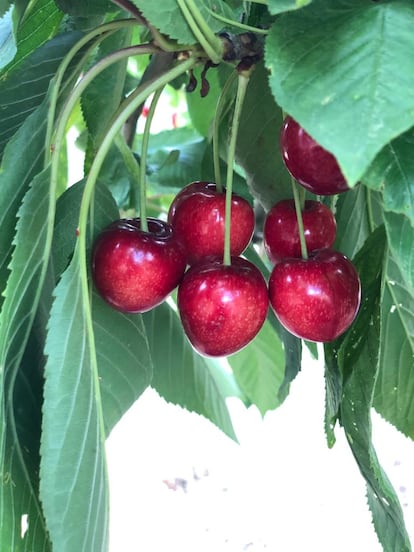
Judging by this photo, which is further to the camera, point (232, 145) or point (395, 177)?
point (232, 145)

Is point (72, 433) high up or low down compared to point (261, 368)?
up

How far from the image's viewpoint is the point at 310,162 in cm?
47

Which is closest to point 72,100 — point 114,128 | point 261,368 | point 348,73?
point 114,128

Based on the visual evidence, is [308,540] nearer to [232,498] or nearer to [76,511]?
[232,498]

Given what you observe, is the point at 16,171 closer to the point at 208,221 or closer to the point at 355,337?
the point at 208,221

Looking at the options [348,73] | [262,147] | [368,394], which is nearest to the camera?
[348,73]

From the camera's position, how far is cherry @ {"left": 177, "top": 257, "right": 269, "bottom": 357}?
52 centimetres

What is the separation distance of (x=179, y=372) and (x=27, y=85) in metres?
0.41

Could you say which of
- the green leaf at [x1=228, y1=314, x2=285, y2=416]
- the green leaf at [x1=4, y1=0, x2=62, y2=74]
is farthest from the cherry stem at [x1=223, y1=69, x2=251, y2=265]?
the green leaf at [x1=228, y1=314, x2=285, y2=416]

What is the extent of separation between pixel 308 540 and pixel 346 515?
0.33 ft

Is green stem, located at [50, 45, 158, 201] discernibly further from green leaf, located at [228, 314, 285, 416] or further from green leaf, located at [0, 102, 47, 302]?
green leaf, located at [228, 314, 285, 416]

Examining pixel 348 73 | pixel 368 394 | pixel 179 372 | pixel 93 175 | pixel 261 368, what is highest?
pixel 348 73

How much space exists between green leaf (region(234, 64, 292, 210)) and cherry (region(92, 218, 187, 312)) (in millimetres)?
150

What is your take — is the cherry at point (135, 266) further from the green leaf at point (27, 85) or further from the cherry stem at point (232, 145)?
the green leaf at point (27, 85)
